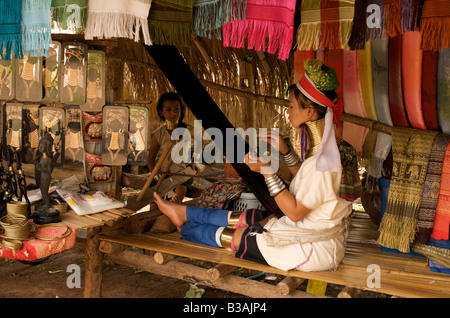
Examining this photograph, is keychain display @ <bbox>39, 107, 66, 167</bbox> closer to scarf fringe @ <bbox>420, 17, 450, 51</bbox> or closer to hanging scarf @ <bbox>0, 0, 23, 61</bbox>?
hanging scarf @ <bbox>0, 0, 23, 61</bbox>

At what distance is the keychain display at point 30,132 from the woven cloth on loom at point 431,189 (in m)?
2.94

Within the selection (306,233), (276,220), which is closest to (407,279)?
(306,233)

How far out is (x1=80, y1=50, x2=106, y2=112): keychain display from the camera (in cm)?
365

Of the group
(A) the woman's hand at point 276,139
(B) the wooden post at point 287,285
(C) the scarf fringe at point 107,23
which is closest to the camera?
(C) the scarf fringe at point 107,23

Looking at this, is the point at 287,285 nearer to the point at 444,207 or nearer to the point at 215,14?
the point at 444,207

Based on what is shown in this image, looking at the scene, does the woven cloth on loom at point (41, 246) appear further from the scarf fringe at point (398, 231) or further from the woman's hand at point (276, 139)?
the scarf fringe at point (398, 231)

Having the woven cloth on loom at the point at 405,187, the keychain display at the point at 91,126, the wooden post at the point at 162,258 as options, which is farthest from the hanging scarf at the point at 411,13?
the keychain display at the point at 91,126

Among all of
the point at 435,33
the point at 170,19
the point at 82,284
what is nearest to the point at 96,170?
the point at 82,284

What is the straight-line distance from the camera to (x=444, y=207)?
10.4ft

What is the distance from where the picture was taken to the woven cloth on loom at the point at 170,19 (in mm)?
2756

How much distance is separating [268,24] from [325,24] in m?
→ 0.32

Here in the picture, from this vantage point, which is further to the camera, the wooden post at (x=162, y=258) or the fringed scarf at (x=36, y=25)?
the wooden post at (x=162, y=258)

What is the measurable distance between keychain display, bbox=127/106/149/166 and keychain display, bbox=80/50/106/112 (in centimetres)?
27

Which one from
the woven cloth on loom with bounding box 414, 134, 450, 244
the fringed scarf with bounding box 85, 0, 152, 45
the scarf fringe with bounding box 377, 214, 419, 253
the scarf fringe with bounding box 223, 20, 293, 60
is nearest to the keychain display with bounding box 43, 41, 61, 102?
the fringed scarf with bounding box 85, 0, 152, 45
